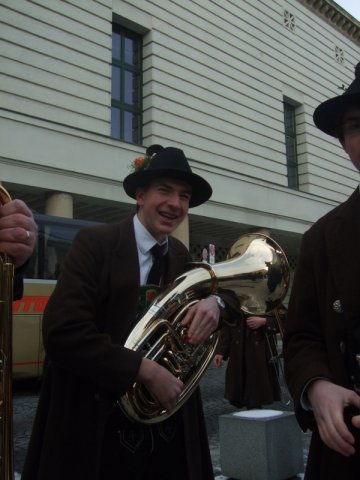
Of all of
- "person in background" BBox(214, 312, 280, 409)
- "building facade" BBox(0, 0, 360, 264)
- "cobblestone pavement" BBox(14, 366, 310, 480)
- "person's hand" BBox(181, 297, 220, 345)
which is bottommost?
"cobblestone pavement" BBox(14, 366, 310, 480)

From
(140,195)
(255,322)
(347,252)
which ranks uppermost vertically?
(140,195)

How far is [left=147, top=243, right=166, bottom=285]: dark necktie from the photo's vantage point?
278 centimetres

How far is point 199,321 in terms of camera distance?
2.55 metres

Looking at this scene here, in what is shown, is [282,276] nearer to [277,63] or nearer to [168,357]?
[168,357]

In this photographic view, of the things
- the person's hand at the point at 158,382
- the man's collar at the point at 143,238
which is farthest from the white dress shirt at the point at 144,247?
the person's hand at the point at 158,382

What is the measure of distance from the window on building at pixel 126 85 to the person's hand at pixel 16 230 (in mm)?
16505

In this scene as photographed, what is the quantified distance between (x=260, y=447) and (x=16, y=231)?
11.0 feet

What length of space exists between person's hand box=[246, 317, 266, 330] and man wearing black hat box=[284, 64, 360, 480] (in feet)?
15.5

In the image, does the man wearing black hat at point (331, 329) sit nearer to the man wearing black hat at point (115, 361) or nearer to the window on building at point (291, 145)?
the man wearing black hat at point (115, 361)

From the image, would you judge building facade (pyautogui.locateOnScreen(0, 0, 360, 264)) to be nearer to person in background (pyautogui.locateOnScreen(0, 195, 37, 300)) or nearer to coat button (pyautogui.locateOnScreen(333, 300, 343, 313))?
person in background (pyautogui.locateOnScreen(0, 195, 37, 300))

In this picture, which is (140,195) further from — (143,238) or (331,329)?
(331,329)

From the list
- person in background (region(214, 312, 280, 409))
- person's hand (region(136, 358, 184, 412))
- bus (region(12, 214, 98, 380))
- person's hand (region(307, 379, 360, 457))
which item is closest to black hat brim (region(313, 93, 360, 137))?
person's hand (region(307, 379, 360, 457))

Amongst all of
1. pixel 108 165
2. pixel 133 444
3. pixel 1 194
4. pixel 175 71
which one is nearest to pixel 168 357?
pixel 133 444

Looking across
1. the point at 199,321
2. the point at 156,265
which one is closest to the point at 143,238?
the point at 156,265
